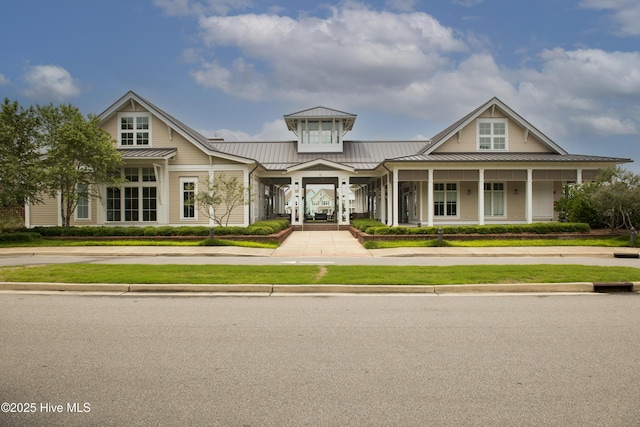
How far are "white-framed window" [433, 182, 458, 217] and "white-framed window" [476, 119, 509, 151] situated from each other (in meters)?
3.12

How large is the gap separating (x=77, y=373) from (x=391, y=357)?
344 cm

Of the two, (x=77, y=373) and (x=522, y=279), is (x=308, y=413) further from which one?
(x=522, y=279)

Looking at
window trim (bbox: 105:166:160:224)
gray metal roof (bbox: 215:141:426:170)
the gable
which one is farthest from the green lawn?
gray metal roof (bbox: 215:141:426:170)

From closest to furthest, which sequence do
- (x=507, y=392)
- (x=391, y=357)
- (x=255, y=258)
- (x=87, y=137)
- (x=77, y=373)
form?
(x=507, y=392), (x=77, y=373), (x=391, y=357), (x=255, y=258), (x=87, y=137)

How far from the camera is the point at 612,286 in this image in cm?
1024

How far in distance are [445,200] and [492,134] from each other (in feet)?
16.4

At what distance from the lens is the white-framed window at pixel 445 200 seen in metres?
28.6

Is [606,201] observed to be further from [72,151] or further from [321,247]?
[72,151]

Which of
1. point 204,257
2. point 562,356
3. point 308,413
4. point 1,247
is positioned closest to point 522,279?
point 562,356

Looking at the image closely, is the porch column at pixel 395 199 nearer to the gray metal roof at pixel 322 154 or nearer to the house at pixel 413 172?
the house at pixel 413 172

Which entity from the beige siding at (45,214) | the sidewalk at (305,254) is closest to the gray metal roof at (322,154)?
the sidewalk at (305,254)

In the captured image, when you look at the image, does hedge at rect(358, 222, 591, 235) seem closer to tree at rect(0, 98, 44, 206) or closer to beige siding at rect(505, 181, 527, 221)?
beige siding at rect(505, 181, 527, 221)

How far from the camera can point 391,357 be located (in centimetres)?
559

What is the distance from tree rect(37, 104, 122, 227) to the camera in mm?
22719
